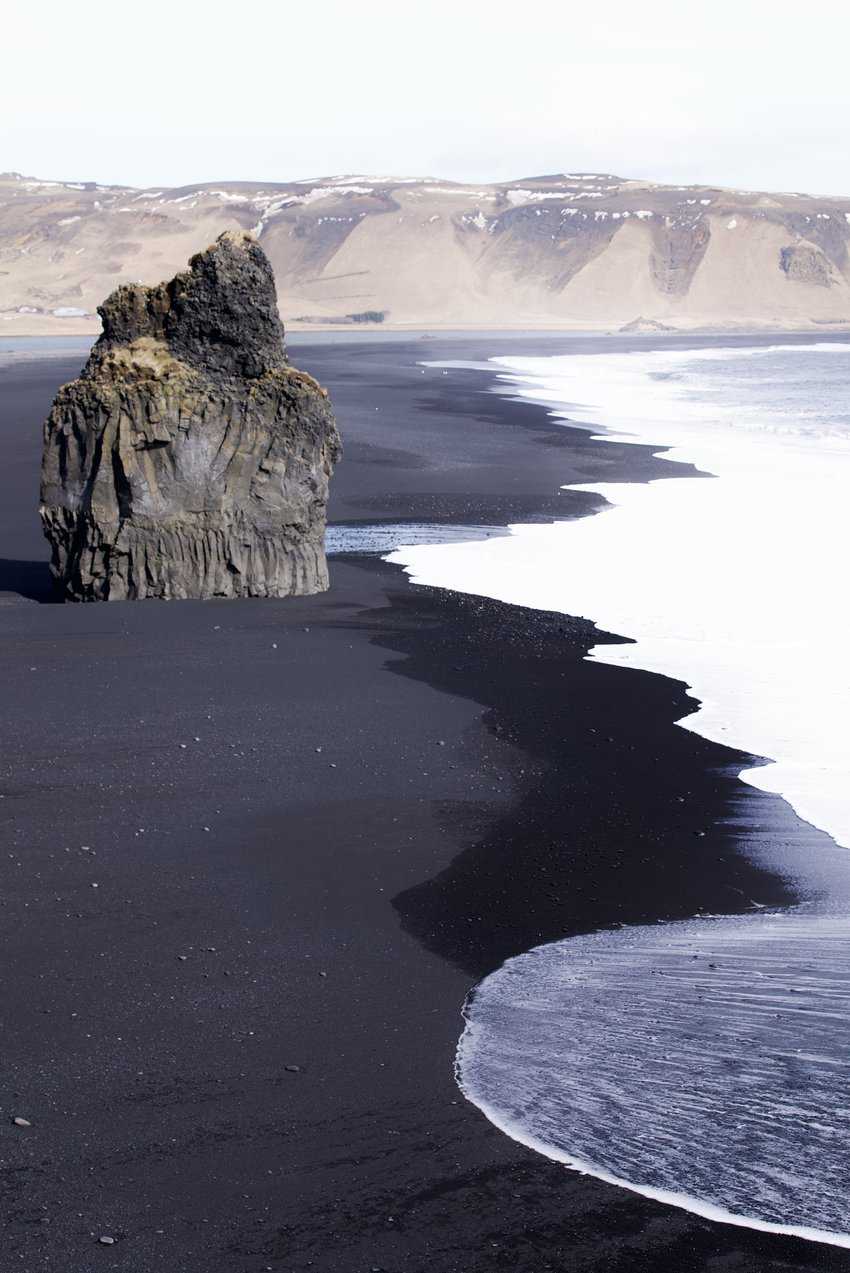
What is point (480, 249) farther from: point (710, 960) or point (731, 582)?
point (710, 960)

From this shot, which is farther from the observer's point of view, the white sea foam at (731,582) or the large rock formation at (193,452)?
the large rock formation at (193,452)

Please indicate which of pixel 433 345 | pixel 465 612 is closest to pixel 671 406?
pixel 465 612

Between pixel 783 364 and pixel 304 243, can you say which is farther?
pixel 304 243

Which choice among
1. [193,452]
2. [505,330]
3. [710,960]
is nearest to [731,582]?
[193,452]

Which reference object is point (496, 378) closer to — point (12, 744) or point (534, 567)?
point (534, 567)

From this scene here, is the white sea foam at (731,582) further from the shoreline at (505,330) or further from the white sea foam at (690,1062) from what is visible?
the shoreline at (505,330)

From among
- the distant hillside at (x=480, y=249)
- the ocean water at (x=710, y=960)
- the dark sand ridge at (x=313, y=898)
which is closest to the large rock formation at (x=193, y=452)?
the dark sand ridge at (x=313, y=898)

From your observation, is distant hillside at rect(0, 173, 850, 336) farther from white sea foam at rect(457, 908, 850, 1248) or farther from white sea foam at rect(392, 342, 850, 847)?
white sea foam at rect(457, 908, 850, 1248)

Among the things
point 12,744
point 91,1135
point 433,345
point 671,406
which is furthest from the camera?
point 433,345
